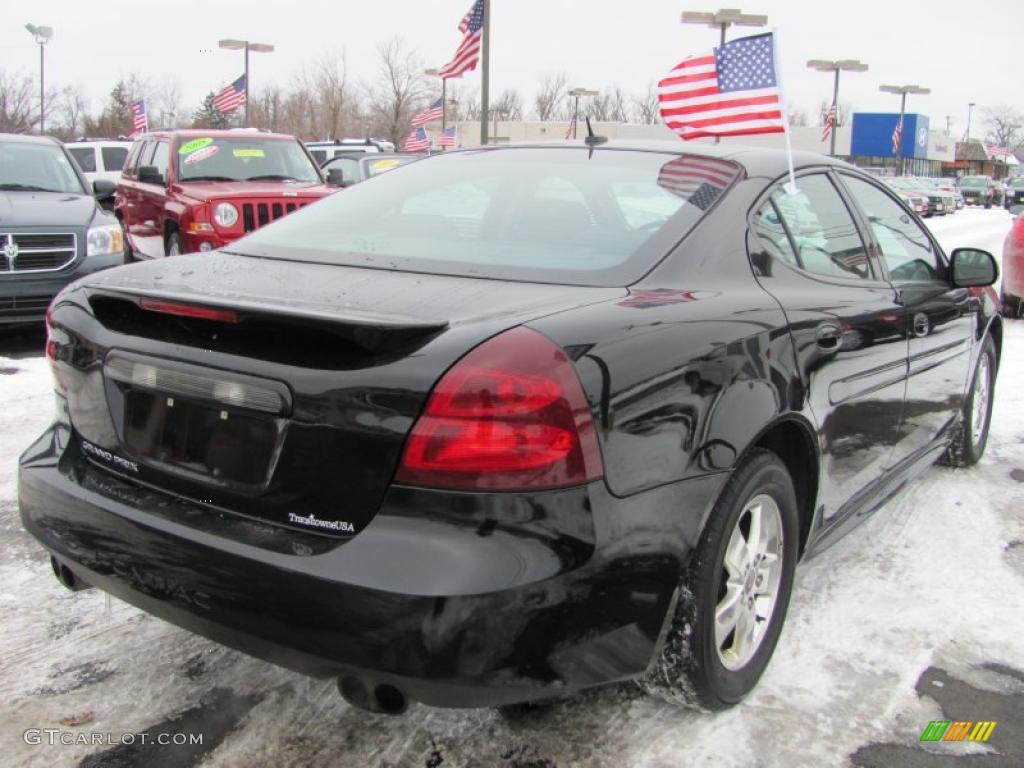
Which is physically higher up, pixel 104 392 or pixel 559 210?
pixel 559 210

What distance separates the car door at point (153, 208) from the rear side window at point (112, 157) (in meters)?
7.38

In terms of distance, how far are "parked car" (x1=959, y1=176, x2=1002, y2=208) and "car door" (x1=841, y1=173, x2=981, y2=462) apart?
53414 millimetres

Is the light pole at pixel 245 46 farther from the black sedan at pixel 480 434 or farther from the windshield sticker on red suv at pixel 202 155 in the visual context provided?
the black sedan at pixel 480 434

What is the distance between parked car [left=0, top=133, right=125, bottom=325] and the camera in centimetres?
730

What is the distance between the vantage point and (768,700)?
8.74ft

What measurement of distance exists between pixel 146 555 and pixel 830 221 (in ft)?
8.11

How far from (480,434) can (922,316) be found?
2.38m

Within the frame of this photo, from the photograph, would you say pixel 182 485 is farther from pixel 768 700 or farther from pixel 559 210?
pixel 768 700

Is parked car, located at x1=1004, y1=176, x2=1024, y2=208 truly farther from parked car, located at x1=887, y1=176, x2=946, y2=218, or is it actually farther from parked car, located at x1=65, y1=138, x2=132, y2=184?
parked car, located at x1=65, y1=138, x2=132, y2=184

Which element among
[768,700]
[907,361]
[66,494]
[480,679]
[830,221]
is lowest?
[768,700]

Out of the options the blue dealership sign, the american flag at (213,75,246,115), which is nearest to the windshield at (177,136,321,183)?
the american flag at (213,75,246,115)

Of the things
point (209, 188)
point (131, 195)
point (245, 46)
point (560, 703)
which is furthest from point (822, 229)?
point (245, 46)

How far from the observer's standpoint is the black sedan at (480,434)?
6.18 feet

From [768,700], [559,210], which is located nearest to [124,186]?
[559,210]
